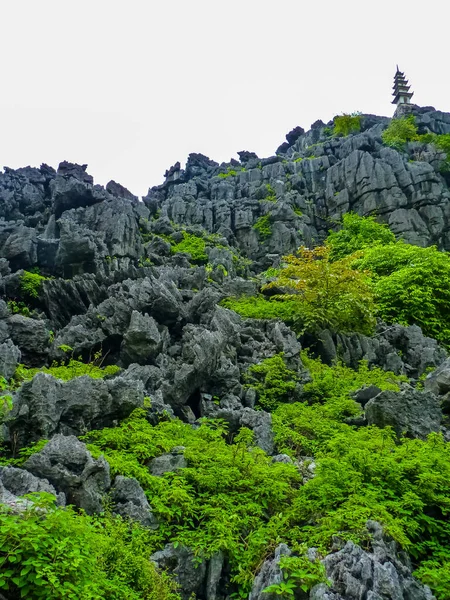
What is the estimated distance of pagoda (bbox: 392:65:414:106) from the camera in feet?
241

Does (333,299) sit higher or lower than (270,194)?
lower

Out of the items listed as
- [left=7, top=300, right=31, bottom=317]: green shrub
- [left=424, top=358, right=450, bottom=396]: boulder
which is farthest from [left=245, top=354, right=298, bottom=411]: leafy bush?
[left=7, top=300, right=31, bottom=317]: green shrub

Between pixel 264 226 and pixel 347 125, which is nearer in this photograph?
pixel 264 226

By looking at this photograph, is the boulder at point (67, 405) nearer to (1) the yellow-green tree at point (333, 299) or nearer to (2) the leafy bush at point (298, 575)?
(2) the leafy bush at point (298, 575)

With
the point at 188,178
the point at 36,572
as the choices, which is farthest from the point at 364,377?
the point at 188,178

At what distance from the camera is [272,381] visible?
14789 millimetres

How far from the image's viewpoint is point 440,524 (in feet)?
24.3

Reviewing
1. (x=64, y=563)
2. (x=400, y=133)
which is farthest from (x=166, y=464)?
(x=400, y=133)

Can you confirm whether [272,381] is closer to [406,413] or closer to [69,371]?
[406,413]

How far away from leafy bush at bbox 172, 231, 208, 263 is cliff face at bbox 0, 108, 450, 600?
0.23 m

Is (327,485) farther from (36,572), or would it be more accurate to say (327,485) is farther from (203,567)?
(36,572)

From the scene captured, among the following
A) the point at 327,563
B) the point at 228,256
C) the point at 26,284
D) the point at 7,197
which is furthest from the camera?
the point at 7,197

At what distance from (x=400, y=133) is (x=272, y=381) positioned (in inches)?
1895

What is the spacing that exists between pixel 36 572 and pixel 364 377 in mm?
12771
